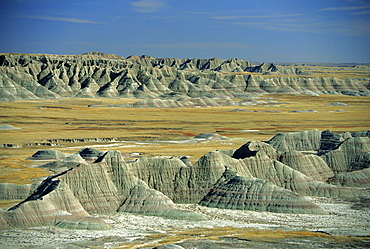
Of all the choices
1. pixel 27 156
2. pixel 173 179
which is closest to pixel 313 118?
pixel 27 156

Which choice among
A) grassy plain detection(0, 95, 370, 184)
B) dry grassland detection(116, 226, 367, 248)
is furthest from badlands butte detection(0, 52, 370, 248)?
grassy plain detection(0, 95, 370, 184)

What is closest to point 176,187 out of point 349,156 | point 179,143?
point 349,156

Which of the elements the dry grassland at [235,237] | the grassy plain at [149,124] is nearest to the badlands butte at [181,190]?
the dry grassland at [235,237]

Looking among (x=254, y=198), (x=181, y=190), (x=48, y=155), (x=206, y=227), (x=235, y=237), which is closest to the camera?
(x=235, y=237)

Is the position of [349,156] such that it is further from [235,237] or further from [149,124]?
[149,124]

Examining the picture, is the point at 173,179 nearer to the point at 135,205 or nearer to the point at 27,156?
the point at 135,205

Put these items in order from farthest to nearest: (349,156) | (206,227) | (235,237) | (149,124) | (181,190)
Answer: (149,124), (349,156), (181,190), (206,227), (235,237)

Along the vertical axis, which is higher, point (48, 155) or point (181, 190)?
point (48, 155)
